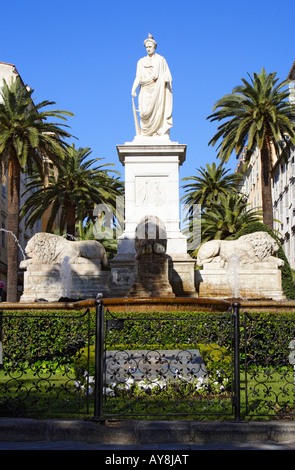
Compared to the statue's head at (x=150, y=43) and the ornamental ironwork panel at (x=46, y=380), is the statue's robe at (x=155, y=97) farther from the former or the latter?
the ornamental ironwork panel at (x=46, y=380)

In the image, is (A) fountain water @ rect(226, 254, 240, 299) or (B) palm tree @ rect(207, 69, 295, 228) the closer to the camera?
(A) fountain water @ rect(226, 254, 240, 299)

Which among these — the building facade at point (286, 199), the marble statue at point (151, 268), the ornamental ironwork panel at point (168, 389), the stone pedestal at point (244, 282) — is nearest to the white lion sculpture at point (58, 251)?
the marble statue at point (151, 268)

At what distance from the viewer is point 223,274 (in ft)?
59.1

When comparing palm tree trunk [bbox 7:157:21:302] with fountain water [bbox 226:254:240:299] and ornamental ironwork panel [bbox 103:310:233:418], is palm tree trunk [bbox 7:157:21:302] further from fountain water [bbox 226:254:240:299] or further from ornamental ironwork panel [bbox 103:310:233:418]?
ornamental ironwork panel [bbox 103:310:233:418]

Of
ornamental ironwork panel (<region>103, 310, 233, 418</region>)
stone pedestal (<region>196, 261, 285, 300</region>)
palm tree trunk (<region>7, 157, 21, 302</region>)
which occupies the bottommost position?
ornamental ironwork panel (<region>103, 310, 233, 418</region>)

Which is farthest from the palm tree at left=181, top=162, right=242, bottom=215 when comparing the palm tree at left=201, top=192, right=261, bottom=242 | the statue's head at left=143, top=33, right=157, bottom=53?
the statue's head at left=143, top=33, right=157, bottom=53

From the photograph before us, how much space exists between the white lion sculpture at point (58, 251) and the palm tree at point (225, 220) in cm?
2101

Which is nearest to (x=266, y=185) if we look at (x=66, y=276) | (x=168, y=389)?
(x=66, y=276)

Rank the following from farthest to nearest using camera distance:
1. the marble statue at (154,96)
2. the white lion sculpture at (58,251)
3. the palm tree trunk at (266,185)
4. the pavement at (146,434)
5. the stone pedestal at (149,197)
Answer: the palm tree trunk at (266,185)
the marble statue at (154,96)
the white lion sculpture at (58,251)
the stone pedestal at (149,197)
the pavement at (146,434)

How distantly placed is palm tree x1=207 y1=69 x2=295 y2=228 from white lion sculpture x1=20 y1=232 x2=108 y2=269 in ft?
46.9

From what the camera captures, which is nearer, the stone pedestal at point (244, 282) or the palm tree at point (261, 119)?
the stone pedestal at point (244, 282)

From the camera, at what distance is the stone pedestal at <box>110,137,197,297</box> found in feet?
58.3

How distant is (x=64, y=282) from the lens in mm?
18109

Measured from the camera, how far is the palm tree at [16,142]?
97.3ft
